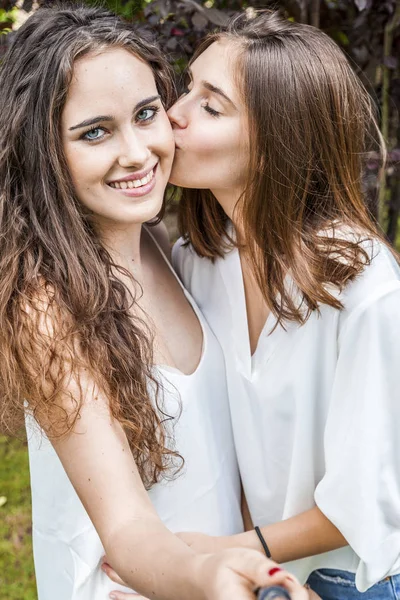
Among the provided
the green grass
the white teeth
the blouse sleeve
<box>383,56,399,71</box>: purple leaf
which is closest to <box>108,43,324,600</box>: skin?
the blouse sleeve

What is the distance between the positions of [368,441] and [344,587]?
1.73ft

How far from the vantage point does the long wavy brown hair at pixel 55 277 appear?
1.97 meters

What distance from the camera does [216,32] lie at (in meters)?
2.48

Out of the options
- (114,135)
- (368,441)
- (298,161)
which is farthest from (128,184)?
(368,441)

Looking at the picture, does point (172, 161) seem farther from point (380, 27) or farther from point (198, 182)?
point (380, 27)

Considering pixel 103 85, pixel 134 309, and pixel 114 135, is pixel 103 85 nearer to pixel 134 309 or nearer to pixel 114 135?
pixel 114 135

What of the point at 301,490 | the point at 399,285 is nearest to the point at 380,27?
the point at 399,285

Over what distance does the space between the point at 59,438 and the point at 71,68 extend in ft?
3.09

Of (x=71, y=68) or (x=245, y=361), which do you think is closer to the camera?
(x=71, y=68)

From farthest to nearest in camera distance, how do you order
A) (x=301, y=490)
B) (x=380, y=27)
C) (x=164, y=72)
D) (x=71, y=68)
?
1. (x=380, y=27)
2. (x=164, y=72)
3. (x=301, y=490)
4. (x=71, y=68)

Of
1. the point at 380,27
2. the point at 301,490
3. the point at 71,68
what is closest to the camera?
the point at 71,68

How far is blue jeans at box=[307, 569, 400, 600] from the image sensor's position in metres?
2.24

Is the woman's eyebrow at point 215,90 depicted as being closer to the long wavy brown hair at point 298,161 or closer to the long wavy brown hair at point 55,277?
the long wavy brown hair at point 298,161

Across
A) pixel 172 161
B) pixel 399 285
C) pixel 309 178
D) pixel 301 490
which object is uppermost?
pixel 172 161
